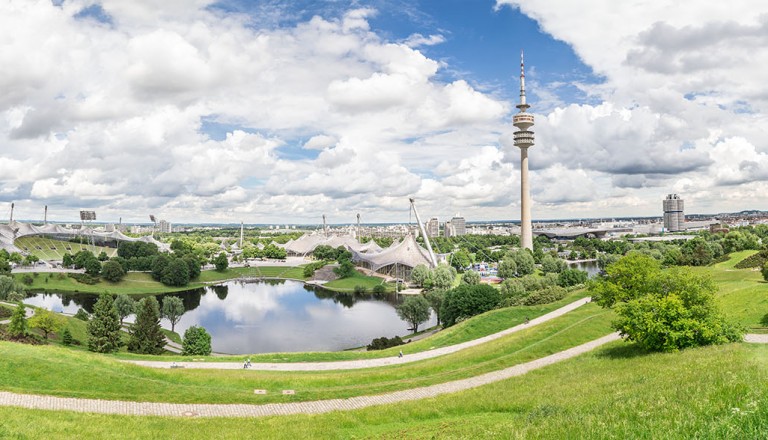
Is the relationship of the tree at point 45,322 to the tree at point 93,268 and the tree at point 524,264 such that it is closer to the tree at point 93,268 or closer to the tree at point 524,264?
the tree at point 93,268

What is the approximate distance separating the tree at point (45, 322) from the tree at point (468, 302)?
1323 inches

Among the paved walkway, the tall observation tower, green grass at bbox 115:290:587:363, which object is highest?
the tall observation tower

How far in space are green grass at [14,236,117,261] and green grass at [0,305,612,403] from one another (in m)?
107

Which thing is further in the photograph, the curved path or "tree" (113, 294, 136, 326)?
"tree" (113, 294, 136, 326)

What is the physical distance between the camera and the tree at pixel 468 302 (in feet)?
151

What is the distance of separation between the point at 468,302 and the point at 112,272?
217 ft

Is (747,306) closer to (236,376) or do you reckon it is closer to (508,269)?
(236,376)

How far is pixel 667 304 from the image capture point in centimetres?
1916

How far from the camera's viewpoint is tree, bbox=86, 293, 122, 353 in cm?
3581

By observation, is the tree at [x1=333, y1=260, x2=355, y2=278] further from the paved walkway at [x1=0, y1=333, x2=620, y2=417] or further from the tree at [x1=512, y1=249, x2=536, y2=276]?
the paved walkway at [x1=0, y1=333, x2=620, y2=417]

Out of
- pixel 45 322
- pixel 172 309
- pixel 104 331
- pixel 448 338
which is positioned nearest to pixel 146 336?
pixel 104 331

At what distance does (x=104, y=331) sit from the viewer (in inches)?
1431

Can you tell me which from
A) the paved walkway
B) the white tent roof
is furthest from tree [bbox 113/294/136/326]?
the white tent roof

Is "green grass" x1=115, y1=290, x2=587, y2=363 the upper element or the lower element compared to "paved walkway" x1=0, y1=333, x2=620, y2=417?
lower
